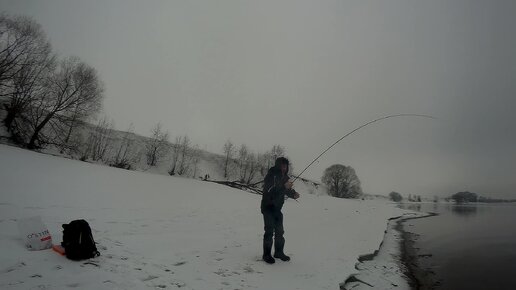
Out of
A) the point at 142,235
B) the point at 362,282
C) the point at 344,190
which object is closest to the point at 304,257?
the point at 362,282

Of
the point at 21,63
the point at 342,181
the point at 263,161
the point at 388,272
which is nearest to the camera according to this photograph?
the point at 388,272

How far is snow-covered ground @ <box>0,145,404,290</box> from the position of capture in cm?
437

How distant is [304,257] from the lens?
774 centimetres

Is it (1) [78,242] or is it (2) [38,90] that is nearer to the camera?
(1) [78,242]

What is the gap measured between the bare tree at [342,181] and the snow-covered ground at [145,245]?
74360 mm

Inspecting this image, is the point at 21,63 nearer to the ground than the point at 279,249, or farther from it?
farther from it

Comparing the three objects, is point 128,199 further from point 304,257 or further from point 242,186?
point 242,186

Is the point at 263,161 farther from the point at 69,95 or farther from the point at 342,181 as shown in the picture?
the point at 69,95

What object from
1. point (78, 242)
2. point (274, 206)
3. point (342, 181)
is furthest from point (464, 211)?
point (78, 242)

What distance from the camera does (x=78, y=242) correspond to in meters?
4.77

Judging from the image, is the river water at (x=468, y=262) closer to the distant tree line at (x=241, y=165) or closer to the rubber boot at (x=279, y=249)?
the rubber boot at (x=279, y=249)

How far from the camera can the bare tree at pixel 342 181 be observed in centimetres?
8350

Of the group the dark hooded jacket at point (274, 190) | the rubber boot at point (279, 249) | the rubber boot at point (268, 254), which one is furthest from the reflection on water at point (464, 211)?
the rubber boot at point (268, 254)

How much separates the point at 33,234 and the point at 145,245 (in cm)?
227
